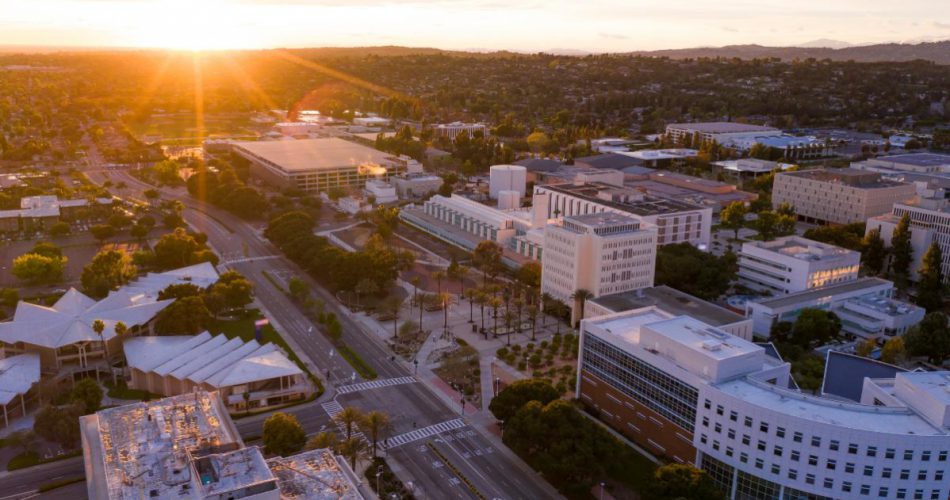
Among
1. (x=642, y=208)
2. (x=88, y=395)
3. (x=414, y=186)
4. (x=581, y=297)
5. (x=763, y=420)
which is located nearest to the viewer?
(x=763, y=420)

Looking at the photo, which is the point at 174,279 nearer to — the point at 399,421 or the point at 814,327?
the point at 399,421

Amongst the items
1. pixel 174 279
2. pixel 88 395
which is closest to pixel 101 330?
pixel 88 395

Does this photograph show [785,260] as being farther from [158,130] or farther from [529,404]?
[158,130]

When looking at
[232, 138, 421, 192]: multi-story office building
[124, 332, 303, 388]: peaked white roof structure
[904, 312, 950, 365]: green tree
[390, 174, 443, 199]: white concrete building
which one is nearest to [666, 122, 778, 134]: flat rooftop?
[232, 138, 421, 192]: multi-story office building

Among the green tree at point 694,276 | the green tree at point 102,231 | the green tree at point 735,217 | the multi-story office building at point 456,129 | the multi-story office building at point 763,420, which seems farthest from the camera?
the multi-story office building at point 456,129

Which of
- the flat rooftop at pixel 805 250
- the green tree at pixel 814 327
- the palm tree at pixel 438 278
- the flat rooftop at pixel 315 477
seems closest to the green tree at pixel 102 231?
the palm tree at pixel 438 278

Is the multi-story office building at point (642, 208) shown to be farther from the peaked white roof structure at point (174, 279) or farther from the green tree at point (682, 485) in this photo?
the green tree at point (682, 485)

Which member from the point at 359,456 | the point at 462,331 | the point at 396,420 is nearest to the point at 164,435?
the point at 359,456
